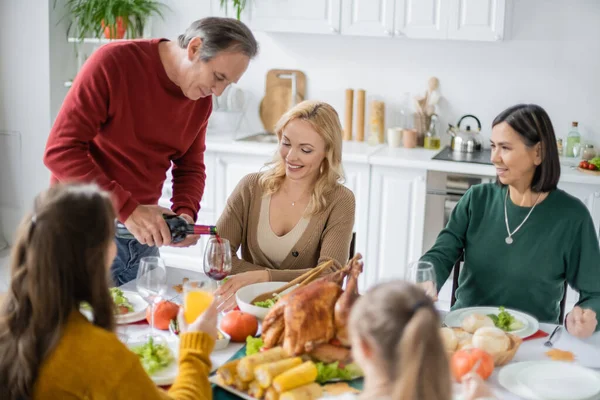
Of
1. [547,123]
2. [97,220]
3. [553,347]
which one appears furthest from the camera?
[547,123]

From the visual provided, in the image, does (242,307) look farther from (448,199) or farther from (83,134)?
(448,199)

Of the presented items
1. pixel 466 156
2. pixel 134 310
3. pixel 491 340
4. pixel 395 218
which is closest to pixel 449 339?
pixel 491 340

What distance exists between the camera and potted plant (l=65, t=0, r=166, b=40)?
4.32m

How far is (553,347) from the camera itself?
1.85 metres

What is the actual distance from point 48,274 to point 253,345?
57cm

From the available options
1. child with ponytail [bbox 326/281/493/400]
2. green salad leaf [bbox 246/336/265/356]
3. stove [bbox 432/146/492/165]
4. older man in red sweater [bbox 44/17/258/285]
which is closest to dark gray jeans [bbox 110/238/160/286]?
older man in red sweater [bbox 44/17/258/285]

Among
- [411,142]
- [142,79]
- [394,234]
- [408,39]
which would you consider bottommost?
[394,234]

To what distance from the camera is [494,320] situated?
1.94 metres

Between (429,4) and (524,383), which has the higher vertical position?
(429,4)

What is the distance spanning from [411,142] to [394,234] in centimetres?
57

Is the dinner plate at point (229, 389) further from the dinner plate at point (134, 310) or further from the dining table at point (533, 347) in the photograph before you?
the dinner plate at point (134, 310)

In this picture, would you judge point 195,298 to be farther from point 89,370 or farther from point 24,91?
point 24,91

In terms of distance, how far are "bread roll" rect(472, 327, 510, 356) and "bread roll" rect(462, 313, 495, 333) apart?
8 centimetres

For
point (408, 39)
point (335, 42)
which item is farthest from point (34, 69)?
point (408, 39)
